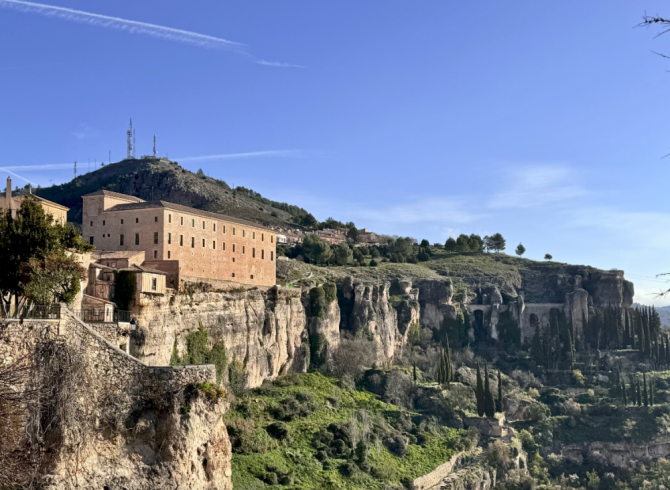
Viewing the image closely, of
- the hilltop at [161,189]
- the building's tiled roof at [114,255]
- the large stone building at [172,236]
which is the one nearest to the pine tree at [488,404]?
the large stone building at [172,236]

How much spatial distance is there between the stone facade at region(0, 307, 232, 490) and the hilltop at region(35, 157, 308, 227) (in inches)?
3059

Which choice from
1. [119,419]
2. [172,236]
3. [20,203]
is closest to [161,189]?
[172,236]

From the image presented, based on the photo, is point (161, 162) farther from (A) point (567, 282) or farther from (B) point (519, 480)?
A: (B) point (519, 480)

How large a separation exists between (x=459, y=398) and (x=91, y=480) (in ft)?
146

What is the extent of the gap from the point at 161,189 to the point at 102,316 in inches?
3424

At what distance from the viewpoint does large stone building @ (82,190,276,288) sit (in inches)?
1801

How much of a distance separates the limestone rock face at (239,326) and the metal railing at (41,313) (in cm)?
718

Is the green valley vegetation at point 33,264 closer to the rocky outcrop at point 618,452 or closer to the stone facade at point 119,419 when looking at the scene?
the stone facade at point 119,419

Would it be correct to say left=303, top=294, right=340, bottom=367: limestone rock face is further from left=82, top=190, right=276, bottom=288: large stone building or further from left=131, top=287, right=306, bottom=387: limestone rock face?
left=82, top=190, right=276, bottom=288: large stone building

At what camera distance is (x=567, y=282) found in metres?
103

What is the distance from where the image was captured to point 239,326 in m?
46.7

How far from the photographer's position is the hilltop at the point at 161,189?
109250mm

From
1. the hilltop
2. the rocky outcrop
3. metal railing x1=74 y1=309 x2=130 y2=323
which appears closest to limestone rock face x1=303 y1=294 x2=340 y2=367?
metal railing x1=74 y1=309 x2=130 y2=323

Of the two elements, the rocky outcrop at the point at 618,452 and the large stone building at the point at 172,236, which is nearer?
the large stone building at the point at 172,236
